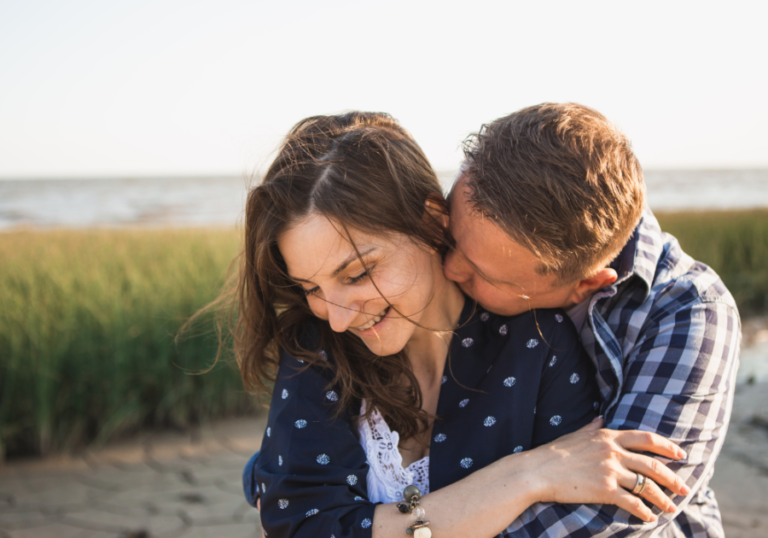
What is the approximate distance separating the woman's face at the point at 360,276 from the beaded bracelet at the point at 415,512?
0.39 m

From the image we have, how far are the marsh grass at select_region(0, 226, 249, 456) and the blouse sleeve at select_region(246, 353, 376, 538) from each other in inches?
76.7

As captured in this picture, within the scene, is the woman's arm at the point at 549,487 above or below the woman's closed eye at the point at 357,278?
below

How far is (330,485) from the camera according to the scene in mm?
1471

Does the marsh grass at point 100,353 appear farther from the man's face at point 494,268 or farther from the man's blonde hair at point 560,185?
the man's blonde hair at point 560,185

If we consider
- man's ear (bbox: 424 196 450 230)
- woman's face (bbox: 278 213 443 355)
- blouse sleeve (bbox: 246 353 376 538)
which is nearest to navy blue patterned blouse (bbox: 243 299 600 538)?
blouse sleeve (bbox: 246 353 376 538)

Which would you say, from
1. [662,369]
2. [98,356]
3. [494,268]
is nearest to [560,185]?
[494,268]

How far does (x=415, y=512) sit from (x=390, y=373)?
0.47m

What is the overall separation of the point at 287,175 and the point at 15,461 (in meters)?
3.34

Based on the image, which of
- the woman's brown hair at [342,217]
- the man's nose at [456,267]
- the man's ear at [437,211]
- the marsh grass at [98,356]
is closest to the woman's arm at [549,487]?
the woman's brown hair at [342,217]

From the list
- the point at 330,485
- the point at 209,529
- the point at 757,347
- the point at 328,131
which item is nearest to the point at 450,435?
the point at 330,485

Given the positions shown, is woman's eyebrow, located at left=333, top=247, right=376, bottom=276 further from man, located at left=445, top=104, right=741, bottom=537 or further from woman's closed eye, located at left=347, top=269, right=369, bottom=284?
man, located at left=445, top=104, right=741, bottom=537

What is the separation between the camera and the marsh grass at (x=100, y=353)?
367 centimetres

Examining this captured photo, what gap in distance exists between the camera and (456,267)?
5.52 feet

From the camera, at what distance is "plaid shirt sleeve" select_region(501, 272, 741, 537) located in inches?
54.7
